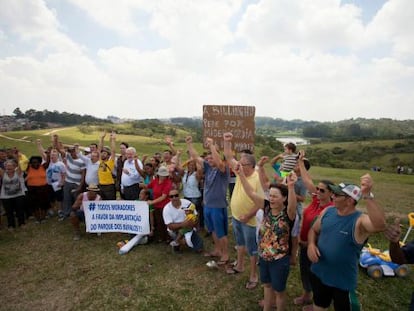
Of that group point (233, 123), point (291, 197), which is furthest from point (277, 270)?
point (233, 123)

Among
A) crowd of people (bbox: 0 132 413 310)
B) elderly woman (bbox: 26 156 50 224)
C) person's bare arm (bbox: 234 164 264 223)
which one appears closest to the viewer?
crowd of people (bbox: 0 132 413 310)

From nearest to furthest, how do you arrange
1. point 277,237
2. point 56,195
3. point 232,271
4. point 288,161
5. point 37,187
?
1. point 277,237
2. point 232,271
3. point 288,161
4. point 37,187
5. point 56,195

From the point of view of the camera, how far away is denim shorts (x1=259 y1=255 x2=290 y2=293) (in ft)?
11.4

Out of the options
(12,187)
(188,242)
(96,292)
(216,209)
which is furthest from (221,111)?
(12,187)

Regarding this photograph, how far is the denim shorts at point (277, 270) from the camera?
137 inches

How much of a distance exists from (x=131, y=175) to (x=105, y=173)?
2.29 ft

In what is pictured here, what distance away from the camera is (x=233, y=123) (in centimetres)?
637

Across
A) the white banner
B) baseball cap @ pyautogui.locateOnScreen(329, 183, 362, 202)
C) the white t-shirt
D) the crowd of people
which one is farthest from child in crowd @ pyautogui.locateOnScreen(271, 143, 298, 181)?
the white banner

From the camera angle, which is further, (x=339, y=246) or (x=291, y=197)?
(x=291, y=197)

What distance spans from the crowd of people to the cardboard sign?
1.15ft

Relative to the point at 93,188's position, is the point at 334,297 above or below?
below

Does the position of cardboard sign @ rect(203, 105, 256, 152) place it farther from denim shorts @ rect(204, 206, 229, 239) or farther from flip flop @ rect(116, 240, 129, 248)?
flip flop @ rect(116, 240, 129, 248)

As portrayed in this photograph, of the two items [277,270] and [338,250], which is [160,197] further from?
[338,250]

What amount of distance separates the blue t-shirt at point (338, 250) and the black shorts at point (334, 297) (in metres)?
0.09
